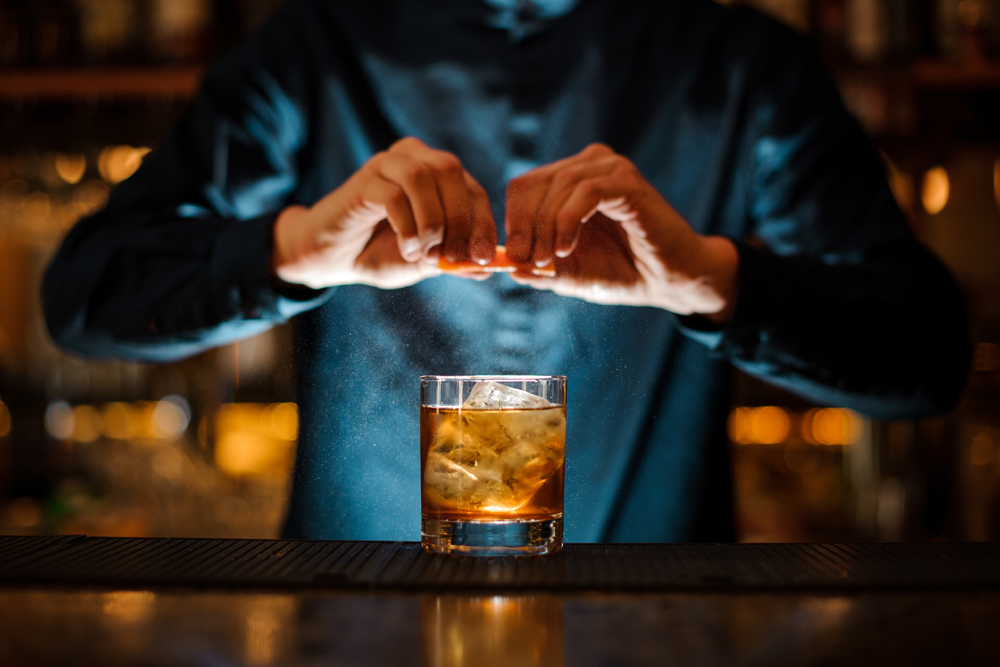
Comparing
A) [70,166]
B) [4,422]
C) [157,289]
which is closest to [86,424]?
[4,422]

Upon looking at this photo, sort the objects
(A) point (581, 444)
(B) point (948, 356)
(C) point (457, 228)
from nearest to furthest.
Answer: (C) point (457, 228) → (A) point (581, 444) → (B) point (948, 356)

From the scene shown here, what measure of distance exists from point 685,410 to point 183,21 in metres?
1.82

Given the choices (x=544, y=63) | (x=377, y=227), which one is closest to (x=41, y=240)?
(x=544, y=63)

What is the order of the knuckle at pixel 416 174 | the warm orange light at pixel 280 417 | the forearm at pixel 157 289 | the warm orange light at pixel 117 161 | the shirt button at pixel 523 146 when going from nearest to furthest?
the knuckle at pixel 416 174 → the forearm at pixel 157 289 → the shirt button at pixel 523 146 → the warm orange light at pixel 117 161 → the warm orange light at pixel 280 417

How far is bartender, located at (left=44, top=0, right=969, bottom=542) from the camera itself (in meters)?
0.89

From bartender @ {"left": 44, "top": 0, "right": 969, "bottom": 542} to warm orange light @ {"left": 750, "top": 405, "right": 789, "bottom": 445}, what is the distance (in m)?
1.12

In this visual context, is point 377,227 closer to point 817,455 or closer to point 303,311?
point 303,311

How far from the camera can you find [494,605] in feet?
2.02

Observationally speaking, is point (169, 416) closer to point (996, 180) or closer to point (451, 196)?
point (451, 196)

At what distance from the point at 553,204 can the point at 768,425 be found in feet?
6.18

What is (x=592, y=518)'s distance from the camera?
942 millimetres

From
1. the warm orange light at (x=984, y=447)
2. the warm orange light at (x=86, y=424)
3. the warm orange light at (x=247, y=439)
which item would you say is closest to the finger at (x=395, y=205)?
the warm orange light at (x=247, y=439)

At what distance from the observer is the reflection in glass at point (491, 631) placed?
0.51 m

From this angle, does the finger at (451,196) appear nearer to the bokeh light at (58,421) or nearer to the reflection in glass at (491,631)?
the reflection in glass at (491,631)
